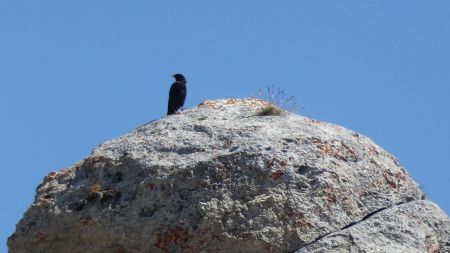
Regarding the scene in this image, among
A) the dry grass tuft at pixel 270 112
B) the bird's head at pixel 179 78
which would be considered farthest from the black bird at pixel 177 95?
the dry grass tuft at pixel 270 112

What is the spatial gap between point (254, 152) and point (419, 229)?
2334mm

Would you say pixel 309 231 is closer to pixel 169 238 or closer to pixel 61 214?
pixel 169 238

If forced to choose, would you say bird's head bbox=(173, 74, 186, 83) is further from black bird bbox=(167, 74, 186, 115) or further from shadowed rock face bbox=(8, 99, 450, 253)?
shadowed rock face bbox=(8, 99, 450, 253)

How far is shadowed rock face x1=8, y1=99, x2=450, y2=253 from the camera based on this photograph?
12.6 meters

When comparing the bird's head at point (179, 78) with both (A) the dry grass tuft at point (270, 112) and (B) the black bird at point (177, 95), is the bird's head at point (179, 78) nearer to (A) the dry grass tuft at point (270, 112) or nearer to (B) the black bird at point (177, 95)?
(B) the black bird at point (177, 95)

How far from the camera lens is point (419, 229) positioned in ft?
42.6

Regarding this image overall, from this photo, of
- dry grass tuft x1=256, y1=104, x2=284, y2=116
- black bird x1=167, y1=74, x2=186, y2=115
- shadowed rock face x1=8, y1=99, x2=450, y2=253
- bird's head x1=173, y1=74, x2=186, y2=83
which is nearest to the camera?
shadowed rock face x1=8, y1=99, x2=450, y2=253

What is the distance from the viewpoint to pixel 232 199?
12.7 metres

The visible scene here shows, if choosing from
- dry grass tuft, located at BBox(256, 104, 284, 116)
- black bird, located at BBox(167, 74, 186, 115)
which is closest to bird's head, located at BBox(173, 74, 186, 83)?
black bird, located at BBox(167, 74, 186, 115)

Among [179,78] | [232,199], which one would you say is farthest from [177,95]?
[232,199]

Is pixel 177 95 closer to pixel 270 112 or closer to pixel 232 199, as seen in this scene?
pixel 270 112

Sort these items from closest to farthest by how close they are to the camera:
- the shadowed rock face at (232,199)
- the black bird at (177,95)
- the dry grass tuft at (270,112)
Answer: the shadowed rock face at (232,199)
the dry grass tuft at (270,112)
the black bird at (177,95)

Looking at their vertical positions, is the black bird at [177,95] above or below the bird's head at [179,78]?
below

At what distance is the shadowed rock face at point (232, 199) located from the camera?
41.3 ft
